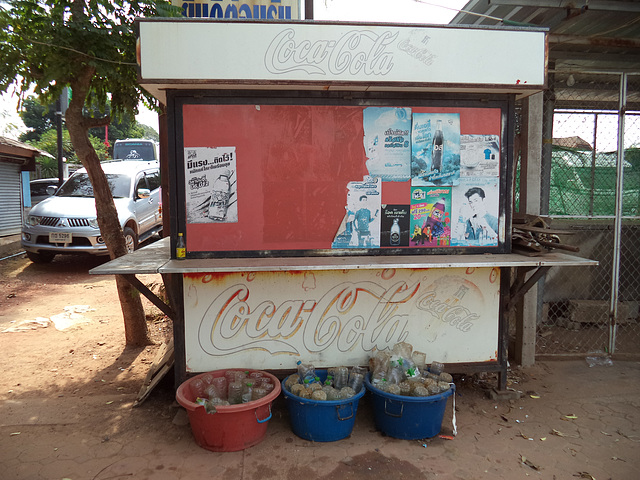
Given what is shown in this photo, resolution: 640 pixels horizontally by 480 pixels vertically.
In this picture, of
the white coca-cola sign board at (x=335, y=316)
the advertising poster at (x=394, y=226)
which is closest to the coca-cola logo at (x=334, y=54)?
the advertising poster at (x=394, y=226)

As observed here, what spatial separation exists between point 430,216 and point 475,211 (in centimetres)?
44

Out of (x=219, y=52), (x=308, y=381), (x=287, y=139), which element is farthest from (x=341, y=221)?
(x=219, y=52)

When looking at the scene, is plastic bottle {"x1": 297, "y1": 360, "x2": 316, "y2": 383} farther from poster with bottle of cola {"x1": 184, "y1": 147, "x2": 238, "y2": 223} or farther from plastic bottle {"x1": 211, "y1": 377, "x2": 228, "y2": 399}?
poster with bottle of cola {"x1": 184, "y1": 147, "x2": 238, "y2": 223}

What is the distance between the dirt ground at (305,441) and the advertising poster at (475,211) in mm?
1594

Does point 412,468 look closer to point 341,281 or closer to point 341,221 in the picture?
point 341,281

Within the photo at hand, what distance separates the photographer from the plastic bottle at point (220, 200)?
4.08 metres

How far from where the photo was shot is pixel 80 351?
613 centimetres

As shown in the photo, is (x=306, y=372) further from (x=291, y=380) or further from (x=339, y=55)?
(x=339, y=55)

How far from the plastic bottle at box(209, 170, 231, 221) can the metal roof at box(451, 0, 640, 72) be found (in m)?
2.93

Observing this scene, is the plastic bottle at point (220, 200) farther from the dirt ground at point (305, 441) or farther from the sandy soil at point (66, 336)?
the sandy soil at point (66, 336)

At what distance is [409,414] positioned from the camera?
3.77 meters

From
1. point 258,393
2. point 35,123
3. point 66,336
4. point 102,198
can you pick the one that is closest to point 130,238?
point 66,336

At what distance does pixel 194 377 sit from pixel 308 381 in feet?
3.21

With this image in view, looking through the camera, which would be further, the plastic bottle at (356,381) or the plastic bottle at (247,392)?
the plastic bottle at (356,381)
